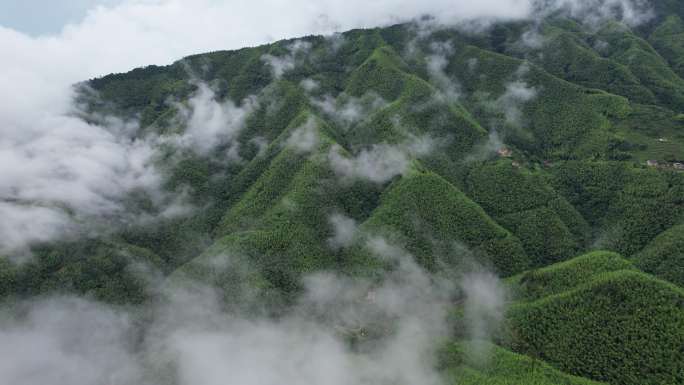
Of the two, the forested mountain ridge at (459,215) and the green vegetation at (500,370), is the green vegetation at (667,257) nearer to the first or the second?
the forested mountain ridge at (459,215)

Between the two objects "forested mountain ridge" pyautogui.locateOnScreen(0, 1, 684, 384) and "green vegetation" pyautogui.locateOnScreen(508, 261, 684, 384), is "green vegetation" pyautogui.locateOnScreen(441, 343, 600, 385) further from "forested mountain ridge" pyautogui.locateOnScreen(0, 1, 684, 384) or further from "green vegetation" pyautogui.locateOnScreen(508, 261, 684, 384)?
"green vegetation" pyautogui.locateOnScreen(508, 261, 684, 384)

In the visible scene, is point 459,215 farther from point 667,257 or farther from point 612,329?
point 612,329

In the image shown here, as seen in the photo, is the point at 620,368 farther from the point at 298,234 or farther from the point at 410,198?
the point at 298,234

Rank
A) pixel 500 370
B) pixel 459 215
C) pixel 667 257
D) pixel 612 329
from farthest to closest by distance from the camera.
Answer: pixel 459 215 < pixel 667 257 < pixel 500 370 < pixel 612 329

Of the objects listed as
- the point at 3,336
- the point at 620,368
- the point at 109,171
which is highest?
the point at 109,171

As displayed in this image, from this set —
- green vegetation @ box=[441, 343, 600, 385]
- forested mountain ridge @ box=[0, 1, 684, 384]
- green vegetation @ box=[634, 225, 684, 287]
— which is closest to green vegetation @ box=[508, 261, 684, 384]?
forested mountain ridge @ box=[0, 1, 684, 384]

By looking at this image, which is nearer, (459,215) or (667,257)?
(667,257)

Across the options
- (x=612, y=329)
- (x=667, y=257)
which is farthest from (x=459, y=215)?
(x=612, y=329)

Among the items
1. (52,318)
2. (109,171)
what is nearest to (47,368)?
(52,318)
